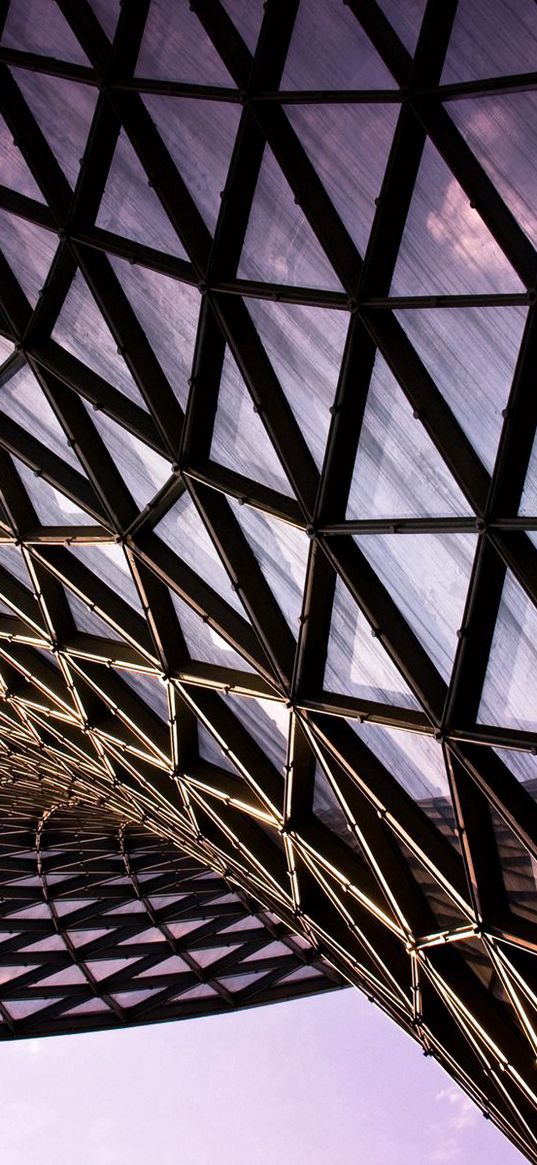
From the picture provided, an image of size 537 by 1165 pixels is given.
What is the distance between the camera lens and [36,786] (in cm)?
4419

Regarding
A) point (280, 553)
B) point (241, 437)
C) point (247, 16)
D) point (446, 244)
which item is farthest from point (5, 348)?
point (446, 244)

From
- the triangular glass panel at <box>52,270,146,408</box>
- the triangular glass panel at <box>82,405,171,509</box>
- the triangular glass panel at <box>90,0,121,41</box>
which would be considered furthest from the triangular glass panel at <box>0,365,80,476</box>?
the triangular glass panel at <box>90,0,121,41</box>

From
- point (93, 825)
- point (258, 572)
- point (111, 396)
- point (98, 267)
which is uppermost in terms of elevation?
point (98, 267)

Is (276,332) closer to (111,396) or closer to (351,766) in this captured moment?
(111,396)

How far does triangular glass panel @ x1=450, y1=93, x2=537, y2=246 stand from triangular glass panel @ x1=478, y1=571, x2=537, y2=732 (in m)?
4.68

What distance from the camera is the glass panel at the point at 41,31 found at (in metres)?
14.6

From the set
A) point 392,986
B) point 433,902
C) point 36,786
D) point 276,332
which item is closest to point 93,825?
point 36,786

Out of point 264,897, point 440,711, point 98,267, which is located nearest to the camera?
point 440,711

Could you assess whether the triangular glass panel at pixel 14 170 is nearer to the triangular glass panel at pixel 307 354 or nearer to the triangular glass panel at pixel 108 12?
the triangular glass panel at pixel 108 12

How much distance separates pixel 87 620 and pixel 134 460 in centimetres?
658

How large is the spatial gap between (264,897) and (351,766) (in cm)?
1472

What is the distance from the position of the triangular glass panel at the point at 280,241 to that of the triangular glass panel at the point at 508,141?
2629 mm

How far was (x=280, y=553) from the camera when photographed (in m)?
17.1

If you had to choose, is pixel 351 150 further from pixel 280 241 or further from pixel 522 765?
pixel 522 765
